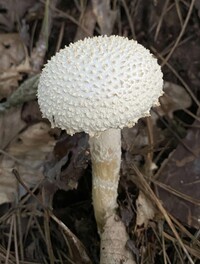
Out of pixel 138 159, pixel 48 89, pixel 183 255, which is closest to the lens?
pixel 48 89

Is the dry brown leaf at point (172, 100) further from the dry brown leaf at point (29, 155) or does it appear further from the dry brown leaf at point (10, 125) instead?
the dry brown leaf at point (10, 125)

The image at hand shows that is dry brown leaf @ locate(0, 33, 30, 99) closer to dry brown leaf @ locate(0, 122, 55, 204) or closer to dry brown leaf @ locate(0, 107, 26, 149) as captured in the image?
dry brown leaf @ locate(0, 107, 26, 149)

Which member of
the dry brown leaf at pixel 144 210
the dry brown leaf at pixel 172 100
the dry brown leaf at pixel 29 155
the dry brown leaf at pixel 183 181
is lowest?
the dry brown leaf at pixel 29 155

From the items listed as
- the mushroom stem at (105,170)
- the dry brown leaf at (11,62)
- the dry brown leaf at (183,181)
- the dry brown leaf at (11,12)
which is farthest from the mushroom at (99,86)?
the dry brown leaf at (11,12)

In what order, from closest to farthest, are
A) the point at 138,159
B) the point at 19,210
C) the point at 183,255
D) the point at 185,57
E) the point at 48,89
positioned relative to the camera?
the point at 48,89 < the point at 183,255 < the point at 19,210 < the point at 138,159 < the point at 185,57

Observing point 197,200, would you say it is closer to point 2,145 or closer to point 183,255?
point 183,255

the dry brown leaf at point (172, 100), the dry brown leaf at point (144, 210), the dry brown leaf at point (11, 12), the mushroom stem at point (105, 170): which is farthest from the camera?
the dry brown leaf at point (11, 12)

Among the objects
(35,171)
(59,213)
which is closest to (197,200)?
(59,213)

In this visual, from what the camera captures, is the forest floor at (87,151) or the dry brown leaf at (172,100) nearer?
the forest floor at (87,151)
